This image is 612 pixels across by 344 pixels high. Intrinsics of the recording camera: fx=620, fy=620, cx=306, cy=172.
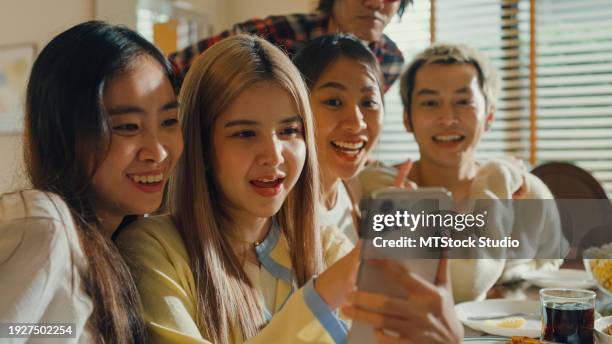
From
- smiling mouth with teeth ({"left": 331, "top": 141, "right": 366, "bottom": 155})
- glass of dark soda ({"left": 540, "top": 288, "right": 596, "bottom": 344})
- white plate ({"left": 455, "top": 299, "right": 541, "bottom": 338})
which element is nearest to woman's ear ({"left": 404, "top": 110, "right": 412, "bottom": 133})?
smiling mouth with teeth ({"left": 331, "top": 141, "right": 366, "bottom": 155})

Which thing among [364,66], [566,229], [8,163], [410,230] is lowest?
[566,229]

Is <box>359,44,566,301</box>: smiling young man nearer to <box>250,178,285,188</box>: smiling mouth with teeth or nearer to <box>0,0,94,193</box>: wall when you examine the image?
<box>250,178,285,188</box>: smiling mouth with teeth

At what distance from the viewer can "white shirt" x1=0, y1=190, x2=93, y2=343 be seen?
547 mm

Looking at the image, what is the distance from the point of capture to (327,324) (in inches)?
23.8

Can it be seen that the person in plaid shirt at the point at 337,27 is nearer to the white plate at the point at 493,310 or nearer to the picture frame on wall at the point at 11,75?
the white plate at the point at 493,310

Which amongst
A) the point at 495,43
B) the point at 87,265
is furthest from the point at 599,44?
the point at 87,265

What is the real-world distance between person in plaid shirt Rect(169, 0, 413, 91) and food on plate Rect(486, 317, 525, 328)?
74cm

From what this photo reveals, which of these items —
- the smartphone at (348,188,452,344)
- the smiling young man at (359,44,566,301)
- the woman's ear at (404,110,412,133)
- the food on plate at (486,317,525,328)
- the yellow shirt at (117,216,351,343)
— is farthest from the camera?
the woman's ear at (404,110,412,133)

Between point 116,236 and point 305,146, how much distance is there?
276 millimetres

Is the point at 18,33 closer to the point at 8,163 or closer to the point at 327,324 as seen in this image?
the point at 8,163

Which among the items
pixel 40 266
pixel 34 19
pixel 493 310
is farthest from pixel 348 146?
pixel 34 19

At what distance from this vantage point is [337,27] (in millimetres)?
1649

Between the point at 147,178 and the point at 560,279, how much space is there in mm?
907

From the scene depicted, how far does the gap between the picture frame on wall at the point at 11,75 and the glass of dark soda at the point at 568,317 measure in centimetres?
212
